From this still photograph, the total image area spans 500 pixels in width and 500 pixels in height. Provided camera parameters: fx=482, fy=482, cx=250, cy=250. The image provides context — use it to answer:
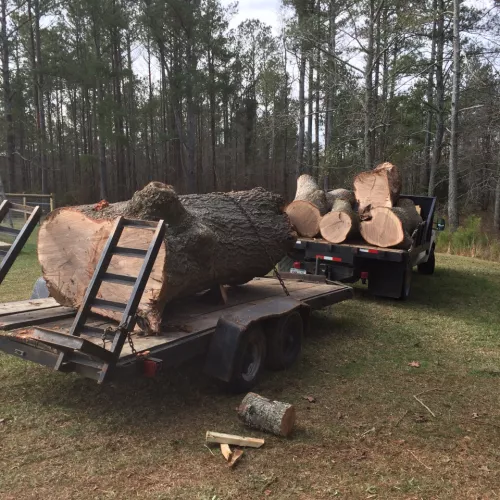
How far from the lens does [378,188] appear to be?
29.9 ft

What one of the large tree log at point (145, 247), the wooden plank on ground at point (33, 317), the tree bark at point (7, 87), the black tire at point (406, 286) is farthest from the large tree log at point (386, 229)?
the tree bark at point (7, 87)

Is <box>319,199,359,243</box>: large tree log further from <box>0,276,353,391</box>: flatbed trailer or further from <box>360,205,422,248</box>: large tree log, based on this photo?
<box>0,276,353,391</box>: flatbed trailer

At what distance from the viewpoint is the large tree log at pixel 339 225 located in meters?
8.31

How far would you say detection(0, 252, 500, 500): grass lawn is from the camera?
119 inches

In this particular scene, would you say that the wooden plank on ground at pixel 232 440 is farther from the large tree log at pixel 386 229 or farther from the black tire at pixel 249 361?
the large tree log at pixel 386 229

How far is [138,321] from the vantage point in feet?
14.0

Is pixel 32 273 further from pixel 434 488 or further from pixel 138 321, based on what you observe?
pixel 434 488

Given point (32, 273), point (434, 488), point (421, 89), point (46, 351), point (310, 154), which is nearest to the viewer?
point (434, 488)

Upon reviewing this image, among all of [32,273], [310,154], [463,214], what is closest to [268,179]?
[310,154]

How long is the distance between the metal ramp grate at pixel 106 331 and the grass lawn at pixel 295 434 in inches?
23.6

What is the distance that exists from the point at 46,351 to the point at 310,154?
107ft

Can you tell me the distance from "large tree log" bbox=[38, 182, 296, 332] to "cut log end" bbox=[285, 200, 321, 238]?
11.4ft

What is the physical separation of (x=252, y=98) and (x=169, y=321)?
38.6 metres

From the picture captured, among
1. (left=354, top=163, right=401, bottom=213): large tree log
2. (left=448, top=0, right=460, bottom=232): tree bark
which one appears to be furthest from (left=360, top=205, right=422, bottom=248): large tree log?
(left=448, top=0, right=460, bottom=232): tree bark
